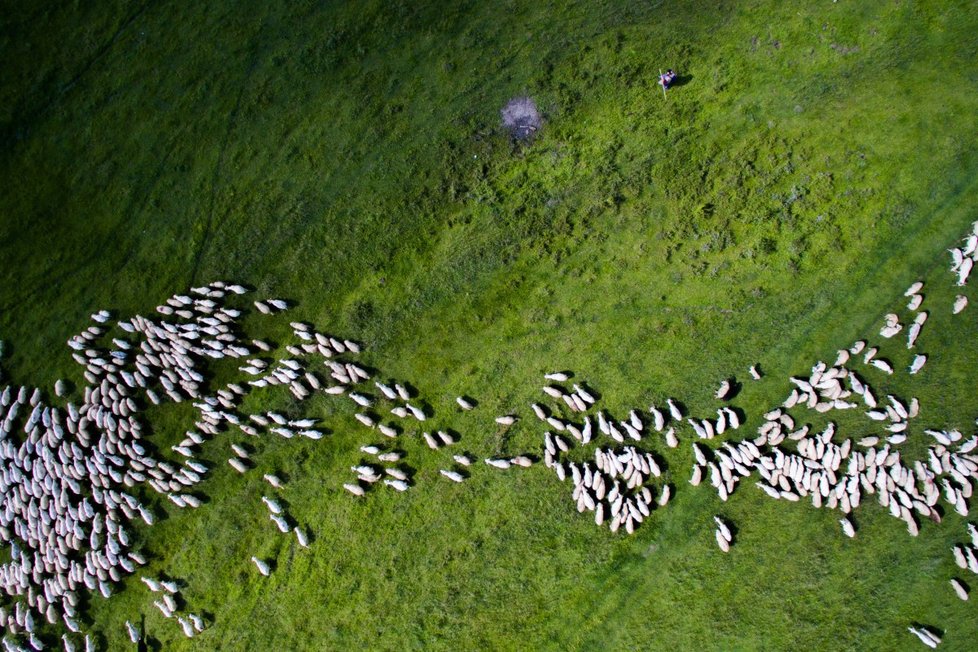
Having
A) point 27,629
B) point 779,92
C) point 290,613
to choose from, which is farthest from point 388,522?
point 779,92

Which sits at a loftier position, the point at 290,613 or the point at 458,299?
the point at 458,299

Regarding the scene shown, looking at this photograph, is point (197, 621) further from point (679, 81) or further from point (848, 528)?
point (679, 81)

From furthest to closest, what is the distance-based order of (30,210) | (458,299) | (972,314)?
(30,210)
(458,299)
(972,314)

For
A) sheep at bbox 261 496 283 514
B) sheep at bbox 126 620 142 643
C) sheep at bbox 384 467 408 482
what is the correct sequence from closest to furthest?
sheep at bbox 384 467 408 482 < sheep at bbox 261 496 283 514 < sheep at bbox 126 620 142 643

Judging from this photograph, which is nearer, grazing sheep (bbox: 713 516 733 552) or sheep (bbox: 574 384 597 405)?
grazing sheep (bbox: 713 516 733 552)

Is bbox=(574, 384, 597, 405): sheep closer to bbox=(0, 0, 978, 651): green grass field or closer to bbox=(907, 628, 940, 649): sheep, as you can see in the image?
bbox=(0, 0, 978, 651): green grass field

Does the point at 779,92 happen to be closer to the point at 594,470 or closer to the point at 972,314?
the point at 972,314

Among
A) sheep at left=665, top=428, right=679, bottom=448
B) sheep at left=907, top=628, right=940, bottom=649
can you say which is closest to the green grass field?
sheep at left=907, top=628, right=940, bottom=649
